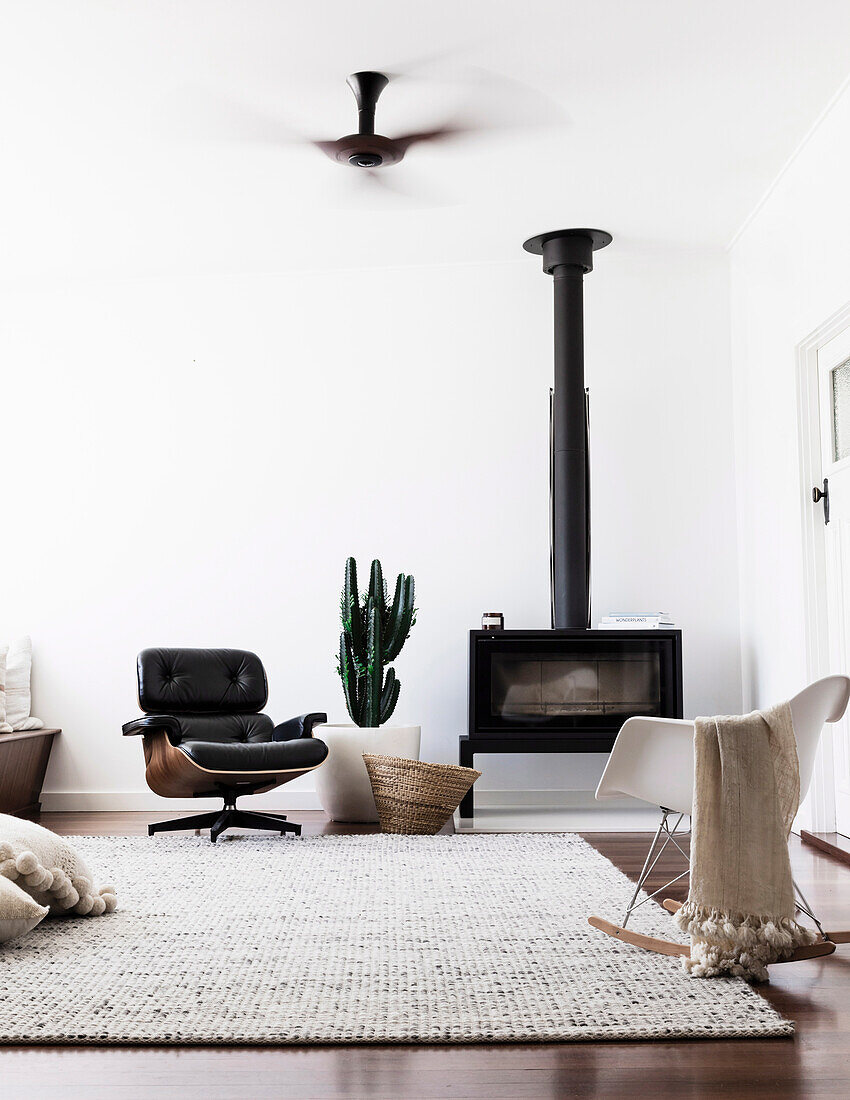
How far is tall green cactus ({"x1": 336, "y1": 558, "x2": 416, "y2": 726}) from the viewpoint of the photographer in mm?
4621

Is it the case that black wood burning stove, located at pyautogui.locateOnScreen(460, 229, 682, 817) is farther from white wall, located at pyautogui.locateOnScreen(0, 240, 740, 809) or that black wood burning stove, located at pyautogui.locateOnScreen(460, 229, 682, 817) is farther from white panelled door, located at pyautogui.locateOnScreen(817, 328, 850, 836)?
white panelled door, located at pyautogui.locateOnScreen(817, 328, 850, 836)

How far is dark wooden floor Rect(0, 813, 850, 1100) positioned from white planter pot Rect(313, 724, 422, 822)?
271 centimetres

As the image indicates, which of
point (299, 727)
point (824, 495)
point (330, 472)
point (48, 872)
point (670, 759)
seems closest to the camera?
point (670, 759)

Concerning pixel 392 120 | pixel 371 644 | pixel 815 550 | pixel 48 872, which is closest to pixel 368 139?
pixel 392 120

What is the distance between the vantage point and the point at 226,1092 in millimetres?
1632

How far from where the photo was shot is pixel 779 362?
14.8 ft

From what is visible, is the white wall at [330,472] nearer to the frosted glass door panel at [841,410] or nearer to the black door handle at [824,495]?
the black door handle at [824,495]

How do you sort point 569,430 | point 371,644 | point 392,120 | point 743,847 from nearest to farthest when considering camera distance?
1. point 743,847
2. point 392,120
3. point 371,644
4. point 569,430

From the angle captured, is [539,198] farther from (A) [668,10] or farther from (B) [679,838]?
(B) [679,838]

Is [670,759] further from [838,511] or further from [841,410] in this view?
[841,410]

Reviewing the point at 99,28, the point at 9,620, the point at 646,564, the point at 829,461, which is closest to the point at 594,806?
the point at 646,564

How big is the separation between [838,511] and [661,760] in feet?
6.66

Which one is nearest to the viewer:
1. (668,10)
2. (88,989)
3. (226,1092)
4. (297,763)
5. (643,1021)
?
(226,1092)

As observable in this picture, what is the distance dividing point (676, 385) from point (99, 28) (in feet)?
10.6
